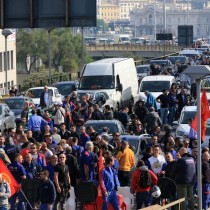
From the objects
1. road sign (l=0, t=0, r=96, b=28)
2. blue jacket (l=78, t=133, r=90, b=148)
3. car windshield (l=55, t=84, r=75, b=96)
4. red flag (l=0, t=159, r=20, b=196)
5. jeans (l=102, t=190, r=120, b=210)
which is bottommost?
car windshield (l=55, t=84, r=75, b=96)

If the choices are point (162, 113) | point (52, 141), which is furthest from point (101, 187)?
point (162, 113)

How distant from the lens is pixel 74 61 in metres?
143

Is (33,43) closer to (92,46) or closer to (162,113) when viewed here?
(92,46)

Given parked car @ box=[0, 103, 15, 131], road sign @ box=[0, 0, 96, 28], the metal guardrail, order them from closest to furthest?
road sign @ box=[0, 0, 96, 28] → parked car @ box=[0, 103, 15, 131] → the metal guardrail

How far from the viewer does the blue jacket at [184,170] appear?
21016mm

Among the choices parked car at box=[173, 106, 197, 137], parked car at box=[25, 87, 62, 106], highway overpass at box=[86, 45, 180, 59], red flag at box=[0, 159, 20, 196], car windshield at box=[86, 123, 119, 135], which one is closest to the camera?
red flag at box=[0, 159, 20, 196]

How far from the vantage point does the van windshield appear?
1662 inches

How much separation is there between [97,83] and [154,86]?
2.25 meters

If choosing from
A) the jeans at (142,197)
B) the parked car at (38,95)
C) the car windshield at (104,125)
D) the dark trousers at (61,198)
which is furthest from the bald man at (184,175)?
the parked car at (38,95)

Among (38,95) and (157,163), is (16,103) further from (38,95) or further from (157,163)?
(157,163)

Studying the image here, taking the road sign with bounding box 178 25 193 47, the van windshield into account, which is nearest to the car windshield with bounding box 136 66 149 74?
the van windshield

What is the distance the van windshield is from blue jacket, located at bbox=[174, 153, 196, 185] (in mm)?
21091

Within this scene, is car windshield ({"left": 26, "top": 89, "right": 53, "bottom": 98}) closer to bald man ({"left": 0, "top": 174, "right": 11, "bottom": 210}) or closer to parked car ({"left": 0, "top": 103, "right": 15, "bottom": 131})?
parked car ({"left": 0, "top": 103, "right": 15, "bottom": 131})

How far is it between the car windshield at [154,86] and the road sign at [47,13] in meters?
16.9
